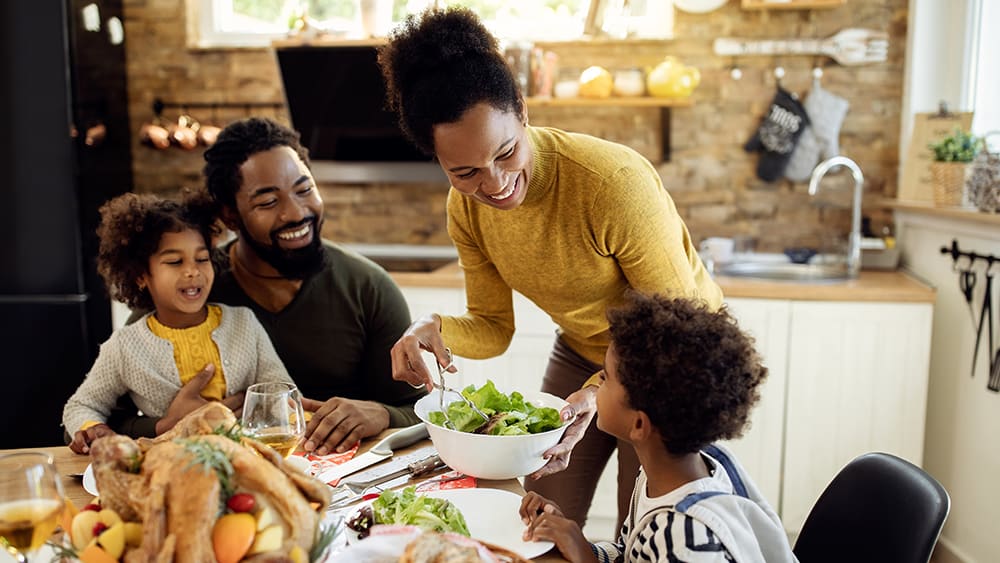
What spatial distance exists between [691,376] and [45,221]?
9.11 feet

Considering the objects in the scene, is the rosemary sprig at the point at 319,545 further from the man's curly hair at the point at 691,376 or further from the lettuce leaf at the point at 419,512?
the man's curly hair at the point at 691,376

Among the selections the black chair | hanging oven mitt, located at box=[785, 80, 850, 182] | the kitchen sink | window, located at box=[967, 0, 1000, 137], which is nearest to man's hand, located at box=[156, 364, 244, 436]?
the black chair

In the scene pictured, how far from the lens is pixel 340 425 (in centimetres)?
148

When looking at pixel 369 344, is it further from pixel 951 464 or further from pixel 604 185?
pixel 951 464

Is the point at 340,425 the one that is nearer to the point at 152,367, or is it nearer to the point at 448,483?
the point at 448,483

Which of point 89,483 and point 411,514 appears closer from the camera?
point 411,514

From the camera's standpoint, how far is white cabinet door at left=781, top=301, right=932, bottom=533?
2.72 metres

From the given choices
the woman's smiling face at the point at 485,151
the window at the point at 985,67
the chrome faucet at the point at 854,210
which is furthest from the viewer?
the chrome faucet at the point at 854,210

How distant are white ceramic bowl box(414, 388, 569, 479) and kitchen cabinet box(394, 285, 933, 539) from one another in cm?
161

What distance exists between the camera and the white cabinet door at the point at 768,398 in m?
2.78

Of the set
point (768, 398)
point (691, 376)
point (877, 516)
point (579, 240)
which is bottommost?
point (768, 398)

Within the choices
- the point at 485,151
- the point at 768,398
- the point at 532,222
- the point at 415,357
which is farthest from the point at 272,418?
the point at 768,398

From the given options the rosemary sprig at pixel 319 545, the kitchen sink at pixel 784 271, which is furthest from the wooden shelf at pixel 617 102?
the rosemary sprig at pixel 319 545

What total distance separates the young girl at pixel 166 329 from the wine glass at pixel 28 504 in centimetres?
73
